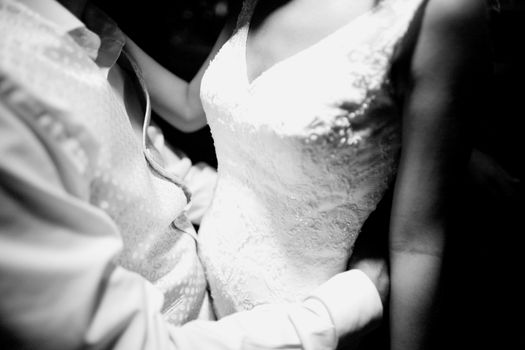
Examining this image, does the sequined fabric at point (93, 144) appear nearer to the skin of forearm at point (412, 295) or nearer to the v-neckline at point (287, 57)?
the v-neckline at point (287, 57)

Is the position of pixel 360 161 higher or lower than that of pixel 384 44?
lower

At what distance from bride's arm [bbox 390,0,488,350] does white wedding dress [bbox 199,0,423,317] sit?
0.06 metres

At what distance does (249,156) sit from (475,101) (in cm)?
44

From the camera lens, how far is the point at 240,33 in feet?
2.68

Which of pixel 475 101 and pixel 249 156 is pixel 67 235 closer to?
pixel 249 156

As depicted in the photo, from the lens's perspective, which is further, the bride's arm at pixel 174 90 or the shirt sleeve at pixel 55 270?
the bride's arm at pixel 174 90

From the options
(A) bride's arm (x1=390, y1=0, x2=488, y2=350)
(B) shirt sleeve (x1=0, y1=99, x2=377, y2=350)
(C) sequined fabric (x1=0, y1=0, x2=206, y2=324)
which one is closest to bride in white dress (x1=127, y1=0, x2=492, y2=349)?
(A) bride's arm (x1=390, y1=0, x2=488, y2=350)

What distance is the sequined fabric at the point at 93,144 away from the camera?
0.42 meters

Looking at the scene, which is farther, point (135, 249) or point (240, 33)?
point (240, 33)

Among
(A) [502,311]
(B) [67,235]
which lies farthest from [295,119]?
(A) [502,311]

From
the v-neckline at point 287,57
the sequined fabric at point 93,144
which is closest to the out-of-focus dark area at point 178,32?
the v-neckline at point 287,57

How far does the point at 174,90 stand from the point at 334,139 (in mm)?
589

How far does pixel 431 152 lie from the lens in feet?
1.88

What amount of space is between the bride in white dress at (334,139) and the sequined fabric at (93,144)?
0.15 m
